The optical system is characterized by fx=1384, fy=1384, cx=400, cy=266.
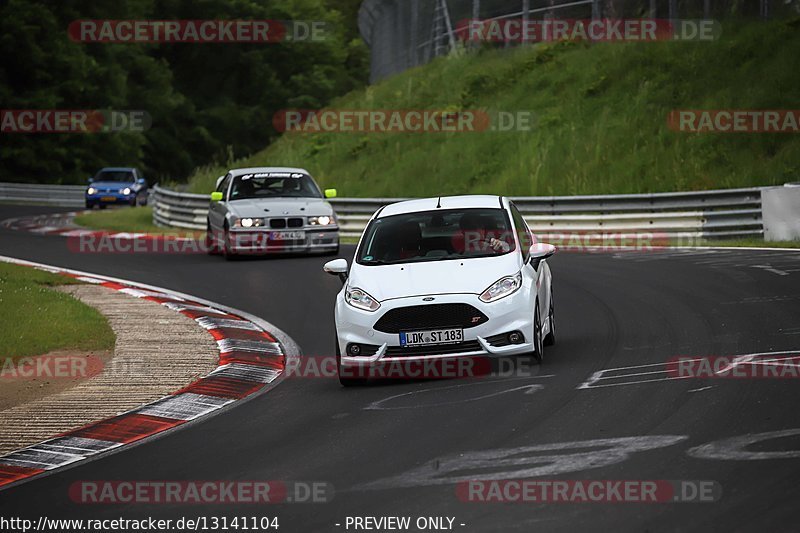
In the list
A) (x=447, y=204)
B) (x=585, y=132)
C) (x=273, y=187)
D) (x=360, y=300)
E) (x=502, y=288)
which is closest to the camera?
(x=502, y=288)

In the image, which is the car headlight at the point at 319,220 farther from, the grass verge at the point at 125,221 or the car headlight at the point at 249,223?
the grass verge at the point at 125,221

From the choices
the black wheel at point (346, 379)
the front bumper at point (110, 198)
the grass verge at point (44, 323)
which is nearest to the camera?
the black wheel at point (346, 379)

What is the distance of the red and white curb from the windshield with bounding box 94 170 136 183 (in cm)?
2995

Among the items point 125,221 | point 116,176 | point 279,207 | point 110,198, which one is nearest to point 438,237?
point 279,207

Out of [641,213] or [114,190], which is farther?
[114,190]

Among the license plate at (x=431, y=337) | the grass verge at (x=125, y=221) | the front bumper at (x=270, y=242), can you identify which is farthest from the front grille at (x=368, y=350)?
the grass verge at (x=125, y=221)

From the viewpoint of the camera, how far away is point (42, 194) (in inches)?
2142

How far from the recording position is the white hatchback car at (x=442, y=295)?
11.5m

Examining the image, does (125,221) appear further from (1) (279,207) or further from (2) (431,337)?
(2) (431,337)

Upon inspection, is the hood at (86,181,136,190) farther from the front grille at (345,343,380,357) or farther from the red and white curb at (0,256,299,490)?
the front grille at (345,343,380,357)

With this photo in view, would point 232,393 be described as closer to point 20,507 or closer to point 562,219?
point 20,507

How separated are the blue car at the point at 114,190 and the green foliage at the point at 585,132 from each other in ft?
11.5

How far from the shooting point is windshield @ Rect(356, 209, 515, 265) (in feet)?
41.2

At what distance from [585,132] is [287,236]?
44.4ft
